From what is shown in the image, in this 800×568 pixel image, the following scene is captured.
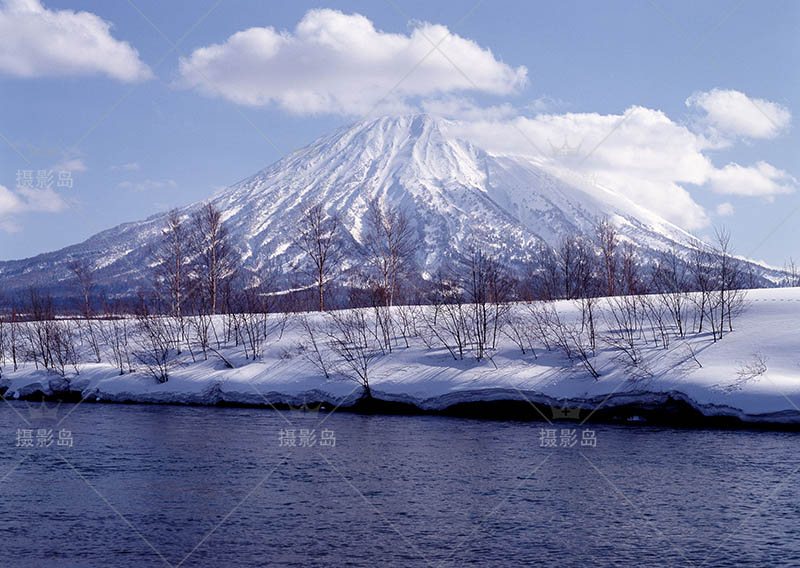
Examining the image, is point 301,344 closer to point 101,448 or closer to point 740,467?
point 101,448

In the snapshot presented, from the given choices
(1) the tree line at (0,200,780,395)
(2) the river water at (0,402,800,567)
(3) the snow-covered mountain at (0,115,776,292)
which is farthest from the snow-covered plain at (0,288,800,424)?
(3) the snow-covered mountain at (0,115,776,292)

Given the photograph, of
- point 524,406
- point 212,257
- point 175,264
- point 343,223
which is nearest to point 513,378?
point 524,406

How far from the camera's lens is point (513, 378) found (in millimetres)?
31609

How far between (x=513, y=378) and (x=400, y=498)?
17.1 meters

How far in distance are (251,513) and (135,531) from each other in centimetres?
212

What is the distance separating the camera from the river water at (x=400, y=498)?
11.7 m

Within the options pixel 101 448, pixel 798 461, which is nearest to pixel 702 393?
pixel 798 461

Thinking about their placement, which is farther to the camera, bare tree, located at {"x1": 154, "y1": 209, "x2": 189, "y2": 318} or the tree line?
bare tree, located at {"x1": 154, "y1": 209, "x2": 189, "y2": 318}

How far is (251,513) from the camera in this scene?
555 inches

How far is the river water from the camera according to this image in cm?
1173

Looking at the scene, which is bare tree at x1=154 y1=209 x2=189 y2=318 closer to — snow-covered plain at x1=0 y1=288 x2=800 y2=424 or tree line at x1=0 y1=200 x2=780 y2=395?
tree line at x1=0 y1=200 x2=780 y2=395

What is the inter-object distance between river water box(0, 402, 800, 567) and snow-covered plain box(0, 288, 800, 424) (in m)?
2.97

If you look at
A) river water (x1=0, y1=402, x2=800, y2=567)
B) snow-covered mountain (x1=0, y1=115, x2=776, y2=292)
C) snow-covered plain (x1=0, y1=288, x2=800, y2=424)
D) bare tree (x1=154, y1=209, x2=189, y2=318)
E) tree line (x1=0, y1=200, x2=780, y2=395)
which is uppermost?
snow-covered mountain (x1=0, y1=115, x2=776, y2=292)

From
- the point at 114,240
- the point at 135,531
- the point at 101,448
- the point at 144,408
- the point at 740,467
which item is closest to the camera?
the point at 135,531
